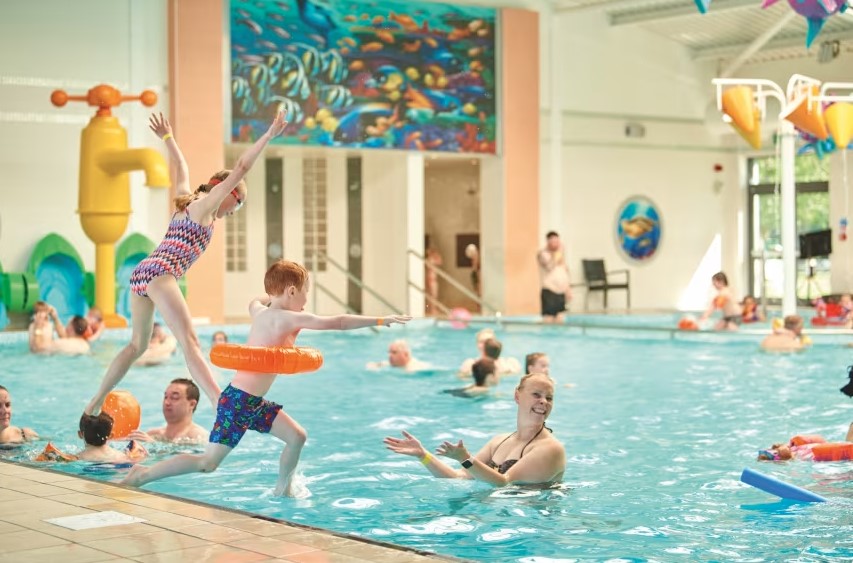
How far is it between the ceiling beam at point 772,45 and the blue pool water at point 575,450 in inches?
354

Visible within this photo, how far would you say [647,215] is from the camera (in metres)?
25.5

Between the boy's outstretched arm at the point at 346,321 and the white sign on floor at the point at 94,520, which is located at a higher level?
the boy's outstretched arm at the point at 346,321

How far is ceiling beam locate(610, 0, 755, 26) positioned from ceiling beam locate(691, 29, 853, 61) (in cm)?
181

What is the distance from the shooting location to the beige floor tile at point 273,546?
4.25 m

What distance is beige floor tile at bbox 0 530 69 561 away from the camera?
4.33 m

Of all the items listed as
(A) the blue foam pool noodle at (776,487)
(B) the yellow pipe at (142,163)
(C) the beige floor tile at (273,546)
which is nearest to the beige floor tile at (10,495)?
(C) the beige floor tile at (273,546)

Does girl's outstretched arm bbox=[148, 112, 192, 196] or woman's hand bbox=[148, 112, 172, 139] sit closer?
girl's outstretched arm bbox=[148, 112, 192, 196]

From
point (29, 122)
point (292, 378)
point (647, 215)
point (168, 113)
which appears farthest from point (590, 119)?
point (292, 378)

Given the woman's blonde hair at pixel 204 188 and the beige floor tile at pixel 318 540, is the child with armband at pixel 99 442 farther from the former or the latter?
the beige floor tile at pixel 318 540

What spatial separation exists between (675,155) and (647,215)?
150 centimetres

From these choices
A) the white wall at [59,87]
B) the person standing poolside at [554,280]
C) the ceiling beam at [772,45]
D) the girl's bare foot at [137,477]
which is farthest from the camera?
the ceiling beam at [772,45]

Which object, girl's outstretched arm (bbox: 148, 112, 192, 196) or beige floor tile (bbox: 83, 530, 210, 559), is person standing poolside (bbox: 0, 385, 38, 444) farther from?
beige floor tile (bbox: 83, 530, 210, 559)

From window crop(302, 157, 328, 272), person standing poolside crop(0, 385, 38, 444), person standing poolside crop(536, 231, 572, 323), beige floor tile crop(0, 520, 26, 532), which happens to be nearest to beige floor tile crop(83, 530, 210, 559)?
beige floor tile crop(0, 520, 26, 532)

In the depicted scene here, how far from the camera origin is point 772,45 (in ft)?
79.9
